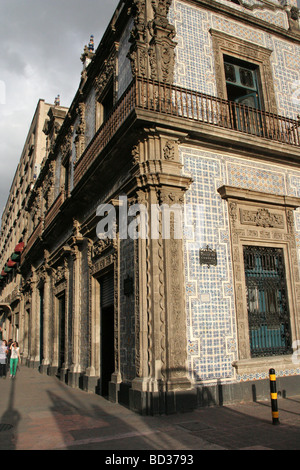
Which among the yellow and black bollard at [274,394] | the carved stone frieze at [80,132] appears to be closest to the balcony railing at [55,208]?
the carved stone frieze at [80,132]

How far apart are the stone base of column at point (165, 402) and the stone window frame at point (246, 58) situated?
6.87 meters

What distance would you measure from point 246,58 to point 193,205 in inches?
195

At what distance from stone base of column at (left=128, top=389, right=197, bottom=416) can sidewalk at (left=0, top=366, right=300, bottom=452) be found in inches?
5.7

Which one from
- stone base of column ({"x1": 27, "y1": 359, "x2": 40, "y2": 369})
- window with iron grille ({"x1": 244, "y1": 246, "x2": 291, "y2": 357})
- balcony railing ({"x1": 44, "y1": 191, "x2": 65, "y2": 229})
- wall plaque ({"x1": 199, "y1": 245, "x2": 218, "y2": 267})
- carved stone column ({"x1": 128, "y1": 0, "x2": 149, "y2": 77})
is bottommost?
stone base of column ({"x1": 27, "y1": 359, "x2": 40, "y2": 369})

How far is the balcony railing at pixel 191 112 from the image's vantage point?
8117 millimetres

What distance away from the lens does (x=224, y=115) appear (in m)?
9.30

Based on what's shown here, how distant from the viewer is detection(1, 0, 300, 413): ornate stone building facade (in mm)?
7500

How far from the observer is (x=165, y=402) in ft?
22.2

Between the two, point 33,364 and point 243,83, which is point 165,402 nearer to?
point 243,83

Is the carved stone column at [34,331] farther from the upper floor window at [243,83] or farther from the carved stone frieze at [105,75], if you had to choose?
the upper floor window at [243,83]

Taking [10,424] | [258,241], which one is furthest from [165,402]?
[258,241]

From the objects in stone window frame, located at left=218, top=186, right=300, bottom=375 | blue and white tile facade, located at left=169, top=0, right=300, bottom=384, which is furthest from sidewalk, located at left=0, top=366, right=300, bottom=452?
blue and white tile facade, located at left=169, top=0, right=300, bottom=384
